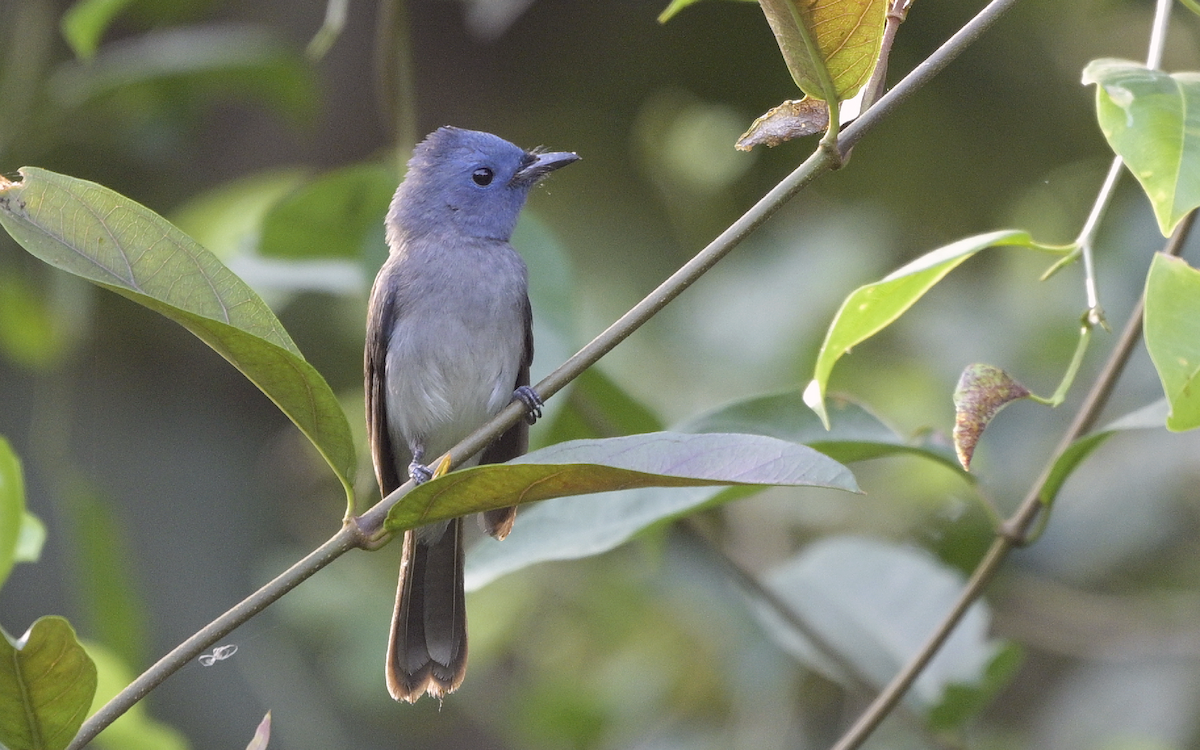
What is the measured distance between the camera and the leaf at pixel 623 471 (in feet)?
4.82

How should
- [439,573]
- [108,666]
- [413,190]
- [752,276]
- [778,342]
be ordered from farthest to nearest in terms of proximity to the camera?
[752,276], [778,342], [413,190], [439,573], [108,666]

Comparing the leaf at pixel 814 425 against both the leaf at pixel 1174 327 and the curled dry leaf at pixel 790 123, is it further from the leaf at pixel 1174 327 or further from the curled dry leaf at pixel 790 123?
the leaf at pixel 1174 327

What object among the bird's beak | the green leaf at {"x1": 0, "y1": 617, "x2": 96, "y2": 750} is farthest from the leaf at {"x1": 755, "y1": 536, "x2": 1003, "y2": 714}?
the green leaf at {"x1": 0, "y1": 617, "x2": 96, "y2": 750}

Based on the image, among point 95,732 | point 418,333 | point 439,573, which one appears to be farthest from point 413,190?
point 95,732

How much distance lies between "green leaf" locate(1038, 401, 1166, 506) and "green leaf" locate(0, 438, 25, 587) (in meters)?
1.77

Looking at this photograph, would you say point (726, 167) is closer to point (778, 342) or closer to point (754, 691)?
point (778, 342)

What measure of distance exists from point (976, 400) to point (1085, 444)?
0.69 meters

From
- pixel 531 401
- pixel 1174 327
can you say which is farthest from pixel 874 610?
pixel 1174 327

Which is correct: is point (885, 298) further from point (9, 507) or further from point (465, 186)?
point (465, 186)

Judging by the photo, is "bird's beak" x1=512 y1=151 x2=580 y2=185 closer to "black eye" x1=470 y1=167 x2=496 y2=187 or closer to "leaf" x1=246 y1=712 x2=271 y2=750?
"black eye" x1=470 y1=167 x2=496 y2=187

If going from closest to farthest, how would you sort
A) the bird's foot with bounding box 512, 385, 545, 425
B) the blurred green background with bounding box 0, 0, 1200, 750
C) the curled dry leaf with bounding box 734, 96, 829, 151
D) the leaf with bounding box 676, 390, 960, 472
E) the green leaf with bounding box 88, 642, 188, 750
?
the curled dry leaf with bounding box 734, 96, 829, 151 → the bird's foot with bounding box 512, 385, 545, 425 → the leaf with bounding box 676, 390, 960, 472 → the green leaf with bounding box 88, 642, 188, 750 → the blurred green background with bounding box 0, 0, 1200, 750

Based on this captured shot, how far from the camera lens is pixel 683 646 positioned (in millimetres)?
4770

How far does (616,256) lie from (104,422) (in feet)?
7.74

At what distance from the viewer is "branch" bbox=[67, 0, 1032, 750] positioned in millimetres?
1460
